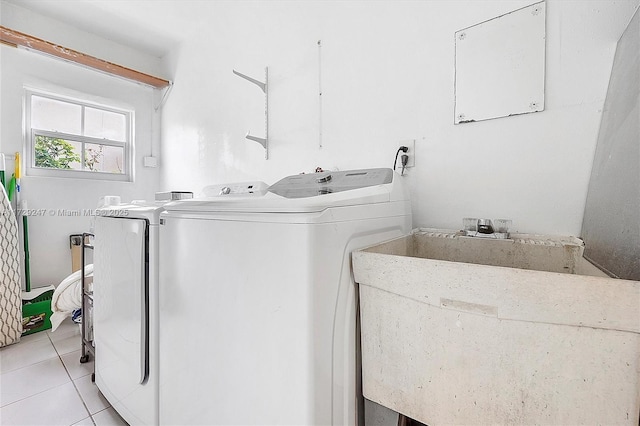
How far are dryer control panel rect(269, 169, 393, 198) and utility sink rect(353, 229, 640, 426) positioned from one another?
13.4 inches

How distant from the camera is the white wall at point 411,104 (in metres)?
1.06

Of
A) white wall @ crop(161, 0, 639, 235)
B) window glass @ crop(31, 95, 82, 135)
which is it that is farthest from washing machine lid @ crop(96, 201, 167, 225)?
window glass @ crop(31, 95, 82, 135)

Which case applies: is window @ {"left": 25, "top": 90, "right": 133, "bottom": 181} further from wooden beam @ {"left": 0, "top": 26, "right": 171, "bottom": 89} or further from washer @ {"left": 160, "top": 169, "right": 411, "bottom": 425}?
washer @ {"left": 160, "top": 169, "right": 411, "bottom": 425}

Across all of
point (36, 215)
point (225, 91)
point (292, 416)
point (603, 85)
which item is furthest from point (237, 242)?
point (36, 215)

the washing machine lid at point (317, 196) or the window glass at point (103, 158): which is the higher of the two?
the window glass at point (103, 158)

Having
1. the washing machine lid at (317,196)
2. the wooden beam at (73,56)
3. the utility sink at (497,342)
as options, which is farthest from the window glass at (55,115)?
the utility sink at (497,342)

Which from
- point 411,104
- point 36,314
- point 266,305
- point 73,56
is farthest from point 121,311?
point 73,56

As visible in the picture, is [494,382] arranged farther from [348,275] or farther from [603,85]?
[603,85]

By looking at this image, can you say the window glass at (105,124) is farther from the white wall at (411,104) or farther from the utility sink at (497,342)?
the utility sink at (497,342)

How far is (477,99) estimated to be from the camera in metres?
1.24

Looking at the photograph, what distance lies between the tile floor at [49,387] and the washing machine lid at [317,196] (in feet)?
4.33

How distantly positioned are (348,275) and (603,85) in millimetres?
1153

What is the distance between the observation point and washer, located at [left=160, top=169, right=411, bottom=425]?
72cm

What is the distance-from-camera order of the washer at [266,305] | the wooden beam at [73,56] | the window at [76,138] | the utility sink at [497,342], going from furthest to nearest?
the window at [76,138], the wooden beam at [73,56], the washer at [266,305], the utility sink at [497,342]
